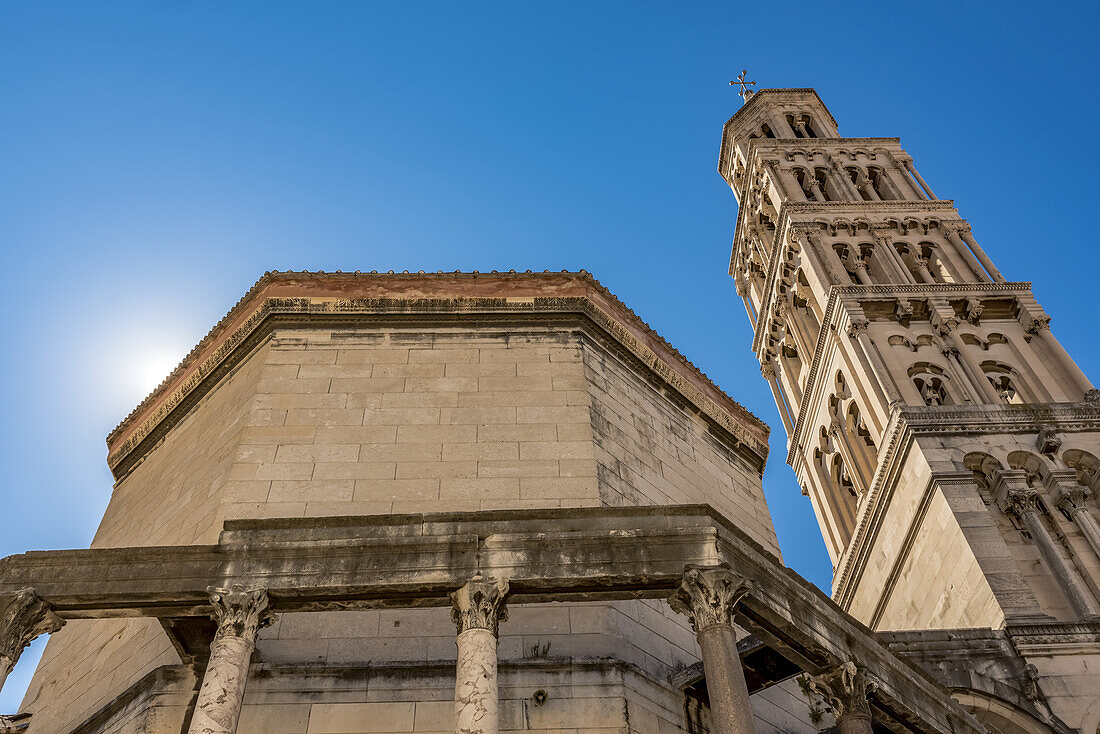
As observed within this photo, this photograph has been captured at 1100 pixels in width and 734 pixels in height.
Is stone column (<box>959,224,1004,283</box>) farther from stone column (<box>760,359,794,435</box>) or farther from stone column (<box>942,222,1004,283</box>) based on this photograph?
stone column (<box>760,359,794,435</box>)

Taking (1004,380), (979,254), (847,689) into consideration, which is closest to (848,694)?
(847,689)

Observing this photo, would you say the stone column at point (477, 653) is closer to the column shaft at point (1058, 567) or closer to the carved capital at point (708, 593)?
the carved capital at point (708, 593)

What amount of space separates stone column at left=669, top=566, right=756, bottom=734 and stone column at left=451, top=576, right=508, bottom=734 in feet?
6.26

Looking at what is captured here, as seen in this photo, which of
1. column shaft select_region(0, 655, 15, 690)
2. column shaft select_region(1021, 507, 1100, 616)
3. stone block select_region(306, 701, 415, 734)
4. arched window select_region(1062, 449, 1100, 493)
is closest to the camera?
column shaft select_region(0, 655, 15, 690)

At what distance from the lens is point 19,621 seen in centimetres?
977

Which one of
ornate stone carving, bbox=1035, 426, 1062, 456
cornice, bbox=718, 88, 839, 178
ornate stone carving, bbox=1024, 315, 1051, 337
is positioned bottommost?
ornate stone carving, bbox=1035, 426, 1062, 456

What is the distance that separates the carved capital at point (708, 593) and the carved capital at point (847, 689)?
1549 millimetres

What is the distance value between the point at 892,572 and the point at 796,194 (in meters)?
17.5

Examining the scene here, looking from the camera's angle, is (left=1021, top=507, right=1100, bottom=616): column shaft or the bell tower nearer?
(left=1021, top=507, right=1100, bottom=616): column shaft

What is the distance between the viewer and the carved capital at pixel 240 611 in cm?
951

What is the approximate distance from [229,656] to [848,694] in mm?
6421

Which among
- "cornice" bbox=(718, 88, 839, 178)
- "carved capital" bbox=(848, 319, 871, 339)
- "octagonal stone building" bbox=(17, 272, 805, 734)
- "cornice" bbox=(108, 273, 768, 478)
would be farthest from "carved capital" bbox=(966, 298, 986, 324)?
"cornice" bbox=(718, 88, 839, 178)

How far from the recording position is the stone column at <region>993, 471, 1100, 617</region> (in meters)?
18.6

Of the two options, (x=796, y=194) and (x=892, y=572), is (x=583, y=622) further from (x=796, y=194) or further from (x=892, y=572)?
(x=796, y=194)
